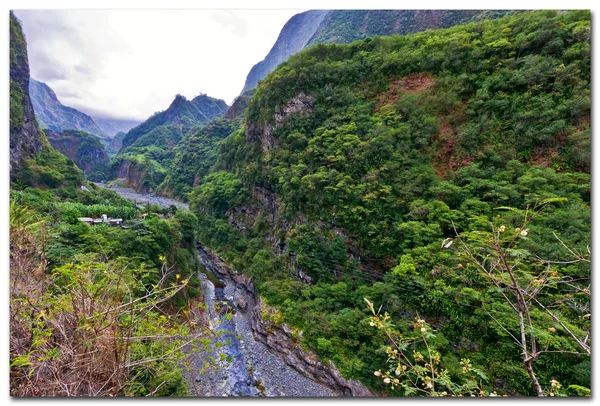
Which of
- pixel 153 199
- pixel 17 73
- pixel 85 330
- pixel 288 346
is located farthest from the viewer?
pixel 153 199

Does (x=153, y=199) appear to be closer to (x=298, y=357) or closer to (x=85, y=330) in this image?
(x=298, y=357)

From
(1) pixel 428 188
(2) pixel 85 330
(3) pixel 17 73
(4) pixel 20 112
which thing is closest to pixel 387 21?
(1) pixel 428 188

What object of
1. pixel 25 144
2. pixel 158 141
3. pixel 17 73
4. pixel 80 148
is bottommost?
pixel 25 144

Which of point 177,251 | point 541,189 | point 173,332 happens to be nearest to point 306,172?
point 177,251

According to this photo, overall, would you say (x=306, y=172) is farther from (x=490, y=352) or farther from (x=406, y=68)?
(x=490, y=352)

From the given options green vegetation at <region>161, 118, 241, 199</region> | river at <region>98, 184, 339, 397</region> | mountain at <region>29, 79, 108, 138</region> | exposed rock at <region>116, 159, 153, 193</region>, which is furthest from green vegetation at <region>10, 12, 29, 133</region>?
mountain at <region>29, 79, 108, 138</region>

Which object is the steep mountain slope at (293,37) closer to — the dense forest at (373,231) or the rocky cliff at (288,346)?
the dense forest at (373,231)

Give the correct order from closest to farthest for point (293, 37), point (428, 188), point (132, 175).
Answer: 1. point (428, 188)
2. point (132, 175)
3. point (293, 37)
